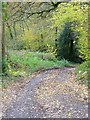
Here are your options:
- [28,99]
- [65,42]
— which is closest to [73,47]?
[65,42]

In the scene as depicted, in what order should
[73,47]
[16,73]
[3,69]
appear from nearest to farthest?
[3,69] → [16,73] → [73,47]

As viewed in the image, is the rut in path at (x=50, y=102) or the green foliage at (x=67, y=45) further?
the green foliage at (x=67, y=45)

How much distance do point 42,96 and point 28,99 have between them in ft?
2.01

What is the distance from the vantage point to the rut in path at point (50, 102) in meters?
8.02

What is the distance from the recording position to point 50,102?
9.43 m

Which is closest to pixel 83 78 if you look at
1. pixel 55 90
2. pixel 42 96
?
pixel 55 90

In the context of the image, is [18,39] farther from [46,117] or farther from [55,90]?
[46,117]

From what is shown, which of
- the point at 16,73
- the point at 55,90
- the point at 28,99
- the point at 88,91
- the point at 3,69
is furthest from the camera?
the point at 16,73

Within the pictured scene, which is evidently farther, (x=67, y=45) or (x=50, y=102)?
(x=67, y=45)

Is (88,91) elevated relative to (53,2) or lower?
lower

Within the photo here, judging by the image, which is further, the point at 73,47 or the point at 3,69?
the point at 73,47

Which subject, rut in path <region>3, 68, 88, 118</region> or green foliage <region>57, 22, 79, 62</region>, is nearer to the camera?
rut in path <region>3, 68, 88, 118</region>

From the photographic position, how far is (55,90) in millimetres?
11438

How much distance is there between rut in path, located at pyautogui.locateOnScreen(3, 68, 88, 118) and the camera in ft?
26.3
